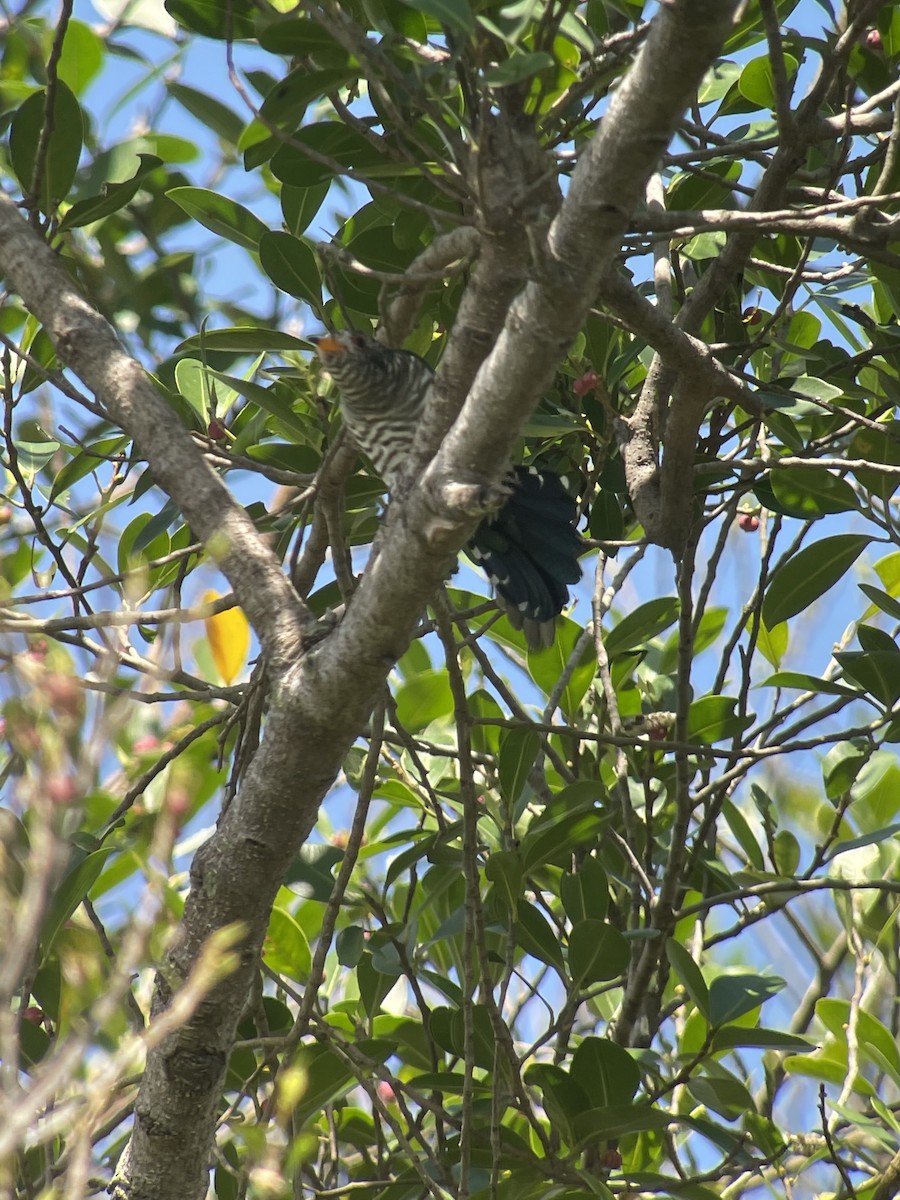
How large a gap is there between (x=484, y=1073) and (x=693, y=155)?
1.55m

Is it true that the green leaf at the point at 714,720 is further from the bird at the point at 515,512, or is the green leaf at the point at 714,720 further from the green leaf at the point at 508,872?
the green leaf at the point at 508,872

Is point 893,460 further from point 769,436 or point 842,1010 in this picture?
point 842,1010

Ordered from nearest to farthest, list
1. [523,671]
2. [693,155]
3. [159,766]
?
[159,766], [693,155], [523,671]

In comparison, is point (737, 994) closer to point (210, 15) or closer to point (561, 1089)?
point (561, 1089)

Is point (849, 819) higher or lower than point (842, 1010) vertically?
higher

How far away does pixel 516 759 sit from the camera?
2.21 metres

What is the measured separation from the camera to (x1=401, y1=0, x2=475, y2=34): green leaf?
123cm

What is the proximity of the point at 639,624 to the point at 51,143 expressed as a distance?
4.18 ft

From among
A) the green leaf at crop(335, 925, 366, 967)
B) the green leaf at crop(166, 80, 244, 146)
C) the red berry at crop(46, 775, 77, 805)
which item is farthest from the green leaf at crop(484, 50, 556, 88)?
the green leaf at crop(166, 80, 244, 146)

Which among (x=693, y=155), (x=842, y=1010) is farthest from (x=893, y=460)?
(x=842, y=1010)

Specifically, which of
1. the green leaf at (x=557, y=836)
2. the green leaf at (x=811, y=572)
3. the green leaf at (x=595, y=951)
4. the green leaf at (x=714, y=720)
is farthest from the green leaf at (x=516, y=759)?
the green leaf at (x=811, y=572)

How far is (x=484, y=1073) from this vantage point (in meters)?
2.34

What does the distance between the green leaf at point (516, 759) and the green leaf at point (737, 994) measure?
443 millimetres

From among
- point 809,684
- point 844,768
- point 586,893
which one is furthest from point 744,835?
point 586,893
